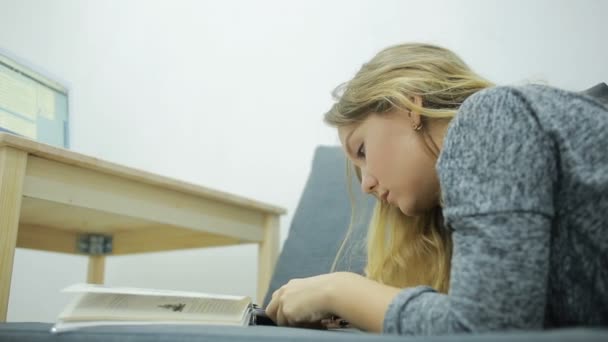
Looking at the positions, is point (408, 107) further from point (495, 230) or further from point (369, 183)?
point (495, 230)

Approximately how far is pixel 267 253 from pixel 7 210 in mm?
664

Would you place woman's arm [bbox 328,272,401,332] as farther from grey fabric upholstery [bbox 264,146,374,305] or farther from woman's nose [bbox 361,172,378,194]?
grey fabric upholstery [bbox 264,146,374,305]

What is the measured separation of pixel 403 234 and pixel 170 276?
3.48 feet

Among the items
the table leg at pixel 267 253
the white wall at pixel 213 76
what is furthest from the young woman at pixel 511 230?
the white wall at pixel 213 76

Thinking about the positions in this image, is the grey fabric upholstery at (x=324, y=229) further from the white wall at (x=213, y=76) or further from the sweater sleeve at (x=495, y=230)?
the sweater sleeve at (x=495, y=230)

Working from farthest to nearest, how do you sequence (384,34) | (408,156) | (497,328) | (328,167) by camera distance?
1. (384,34)
2. (328,167)
3. (408,156)
4. (497,328)

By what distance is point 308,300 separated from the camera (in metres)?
0.65

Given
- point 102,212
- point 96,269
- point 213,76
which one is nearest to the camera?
point 102,212

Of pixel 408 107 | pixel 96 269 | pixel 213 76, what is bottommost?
pixel 96 269

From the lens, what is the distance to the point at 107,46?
1946 mm

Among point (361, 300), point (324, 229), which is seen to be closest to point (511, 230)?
A: point (361, 300)

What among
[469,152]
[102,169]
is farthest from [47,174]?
[469,152]

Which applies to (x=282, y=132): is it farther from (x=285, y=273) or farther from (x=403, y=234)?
(x=403, y=234)

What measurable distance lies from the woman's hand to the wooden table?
0.41m
